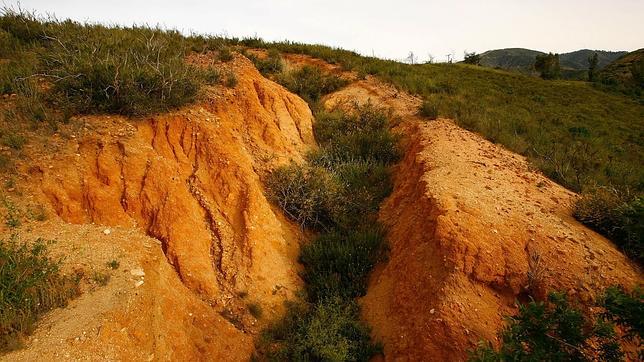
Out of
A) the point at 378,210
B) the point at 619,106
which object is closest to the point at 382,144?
the point at 378,210

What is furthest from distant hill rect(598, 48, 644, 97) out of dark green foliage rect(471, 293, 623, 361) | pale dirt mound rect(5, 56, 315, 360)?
pale dirt mound rect(5, 56, 315, 360)

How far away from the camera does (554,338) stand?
292 centimetres

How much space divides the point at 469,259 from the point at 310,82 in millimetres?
7823

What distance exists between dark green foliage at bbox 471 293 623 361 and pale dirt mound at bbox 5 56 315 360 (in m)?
2.79

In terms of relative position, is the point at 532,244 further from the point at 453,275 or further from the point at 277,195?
the point at 277,195

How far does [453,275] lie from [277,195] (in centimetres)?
319

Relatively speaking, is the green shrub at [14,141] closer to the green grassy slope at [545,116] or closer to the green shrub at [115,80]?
the green shrub at [115,80]

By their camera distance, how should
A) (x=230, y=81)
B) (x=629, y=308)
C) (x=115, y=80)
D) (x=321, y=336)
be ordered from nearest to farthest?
(x=629, y=308) → (x=321, y=336) → (x=115, y=80) → (x=230, y=81)

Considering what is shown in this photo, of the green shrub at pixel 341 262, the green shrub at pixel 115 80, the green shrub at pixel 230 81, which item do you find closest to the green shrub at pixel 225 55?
the green shrub at pixel 230 81

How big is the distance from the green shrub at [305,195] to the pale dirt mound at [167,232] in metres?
0.27

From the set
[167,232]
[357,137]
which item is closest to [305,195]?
[167,232]

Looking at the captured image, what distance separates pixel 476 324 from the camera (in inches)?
151

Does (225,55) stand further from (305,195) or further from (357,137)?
(305,195)

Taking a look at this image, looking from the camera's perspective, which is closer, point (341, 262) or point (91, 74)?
point (341, 262)
